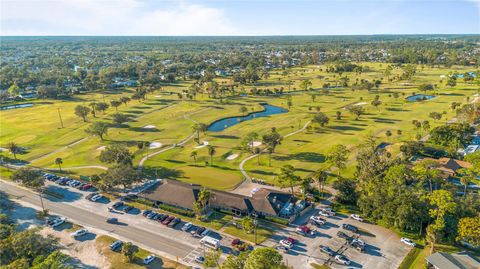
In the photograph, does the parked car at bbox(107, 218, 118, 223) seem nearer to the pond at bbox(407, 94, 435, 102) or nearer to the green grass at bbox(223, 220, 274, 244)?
the green grass at bbox(223, 220, 274, 244)

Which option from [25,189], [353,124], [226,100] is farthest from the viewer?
[226,100]

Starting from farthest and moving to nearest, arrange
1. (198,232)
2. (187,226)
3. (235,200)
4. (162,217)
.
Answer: (235,200), (162,217), (187,226), (198,232)

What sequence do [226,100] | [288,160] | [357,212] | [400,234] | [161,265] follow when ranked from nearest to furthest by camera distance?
[161,265] → [400,234] → [357,212] → [288,160] → [226,100]

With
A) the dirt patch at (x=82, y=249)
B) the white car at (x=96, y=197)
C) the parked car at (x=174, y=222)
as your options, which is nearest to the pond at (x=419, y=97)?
the parked car at (x=174, y=222)

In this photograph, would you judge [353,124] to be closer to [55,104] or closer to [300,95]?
[300,95]

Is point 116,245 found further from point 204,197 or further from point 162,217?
point 204,197

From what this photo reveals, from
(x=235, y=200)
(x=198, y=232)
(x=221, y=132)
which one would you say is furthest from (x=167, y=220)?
(x=221, y=132)

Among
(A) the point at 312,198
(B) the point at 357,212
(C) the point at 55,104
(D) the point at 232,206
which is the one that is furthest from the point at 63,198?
(C) the point at 55,104
